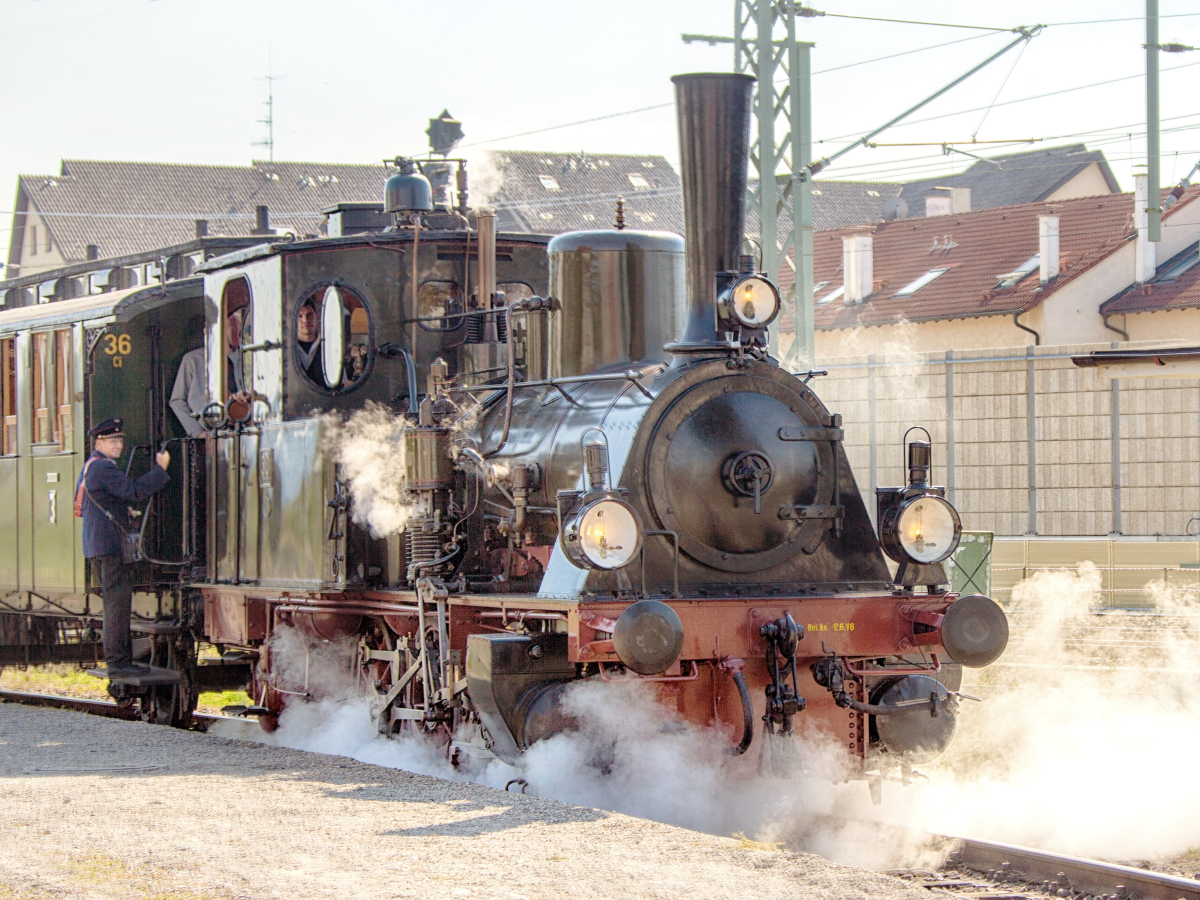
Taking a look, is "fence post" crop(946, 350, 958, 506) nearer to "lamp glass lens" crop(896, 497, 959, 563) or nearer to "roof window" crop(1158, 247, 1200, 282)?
"roof window" crop(1158, 247, 1200, 282)

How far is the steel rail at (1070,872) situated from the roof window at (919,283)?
26144mm

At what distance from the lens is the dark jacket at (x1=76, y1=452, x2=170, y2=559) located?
392 inches

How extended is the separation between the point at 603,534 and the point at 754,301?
148 cm

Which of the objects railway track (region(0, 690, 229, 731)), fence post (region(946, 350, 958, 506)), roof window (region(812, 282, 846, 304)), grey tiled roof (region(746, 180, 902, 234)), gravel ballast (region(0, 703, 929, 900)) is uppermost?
grey tiled roof (region(746, 180, 902, 234))

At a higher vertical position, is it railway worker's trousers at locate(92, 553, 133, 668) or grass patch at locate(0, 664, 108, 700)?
railway worker's trousers at locate(92, 553, 133, 668)

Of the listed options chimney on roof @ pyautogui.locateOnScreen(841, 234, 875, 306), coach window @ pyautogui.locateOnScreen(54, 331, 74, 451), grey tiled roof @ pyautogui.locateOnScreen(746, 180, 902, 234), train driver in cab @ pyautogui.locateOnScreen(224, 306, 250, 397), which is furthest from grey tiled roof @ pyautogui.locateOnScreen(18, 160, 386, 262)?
train driver in cab @ pyautogui.locateOnScreen(224, 306, 250, 397)

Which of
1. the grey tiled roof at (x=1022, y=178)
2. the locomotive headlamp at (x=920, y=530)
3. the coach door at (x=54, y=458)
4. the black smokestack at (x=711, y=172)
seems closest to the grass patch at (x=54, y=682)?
the coach door at (x=54, y=458)

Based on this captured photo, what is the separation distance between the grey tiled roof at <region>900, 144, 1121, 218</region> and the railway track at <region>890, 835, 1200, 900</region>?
137 ft

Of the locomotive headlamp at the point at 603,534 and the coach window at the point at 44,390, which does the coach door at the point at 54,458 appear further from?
the locomotive headlamp at the point at 603,534

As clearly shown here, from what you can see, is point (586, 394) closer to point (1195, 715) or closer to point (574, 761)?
point (574, 761)

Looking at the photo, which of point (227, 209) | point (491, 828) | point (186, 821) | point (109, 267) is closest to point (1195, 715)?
point (491, 828)

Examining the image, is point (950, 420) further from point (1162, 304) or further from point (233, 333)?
point (233, 333)

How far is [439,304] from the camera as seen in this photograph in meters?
9.04

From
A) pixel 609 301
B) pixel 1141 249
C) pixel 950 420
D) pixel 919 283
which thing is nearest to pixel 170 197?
pixel 919 283
